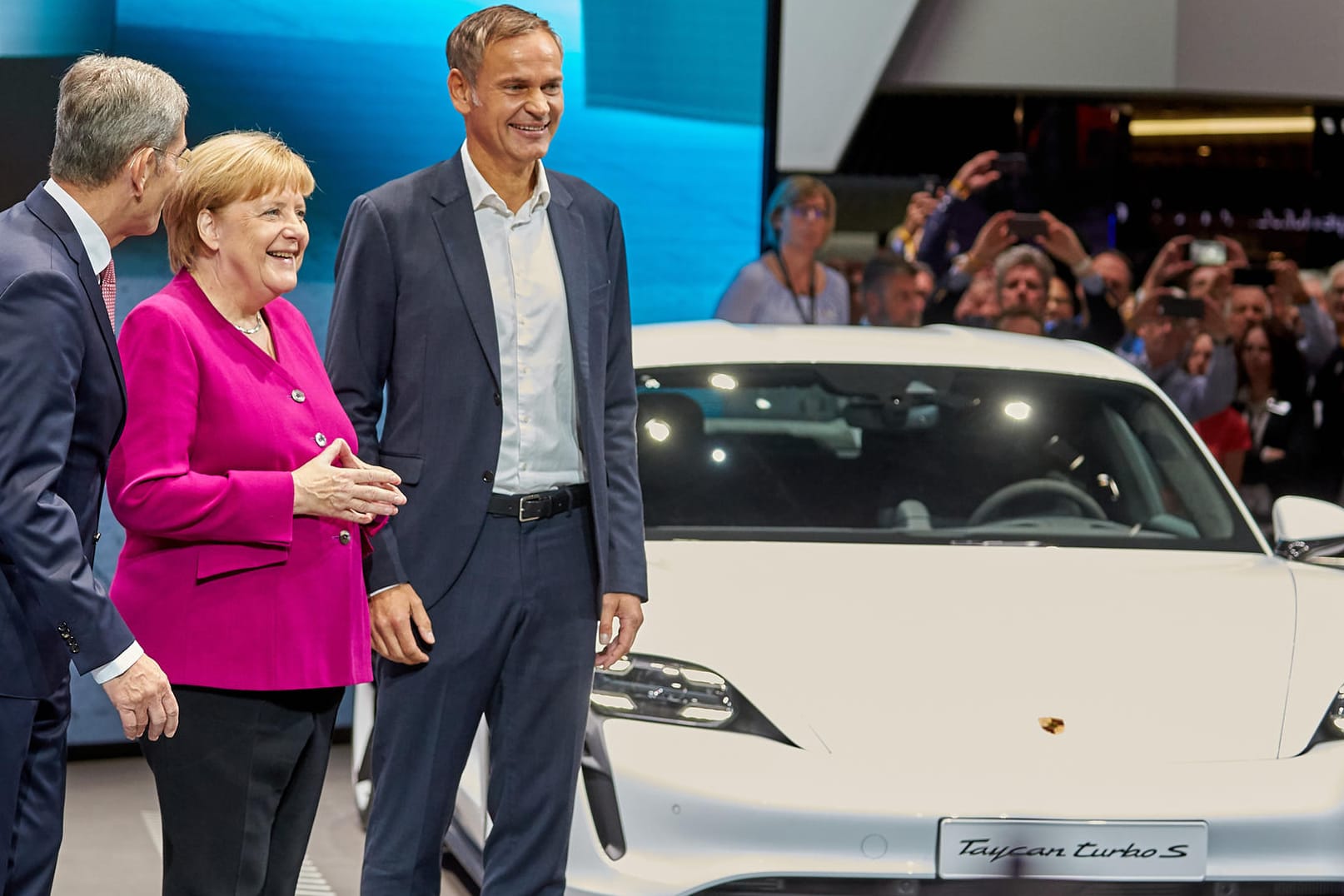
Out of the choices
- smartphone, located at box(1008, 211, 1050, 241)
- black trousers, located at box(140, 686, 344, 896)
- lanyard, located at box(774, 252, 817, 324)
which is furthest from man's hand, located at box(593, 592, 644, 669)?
smartphone, located at box(1008, 211, 1050, 241)

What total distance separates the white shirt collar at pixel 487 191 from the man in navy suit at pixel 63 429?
606 millimetres

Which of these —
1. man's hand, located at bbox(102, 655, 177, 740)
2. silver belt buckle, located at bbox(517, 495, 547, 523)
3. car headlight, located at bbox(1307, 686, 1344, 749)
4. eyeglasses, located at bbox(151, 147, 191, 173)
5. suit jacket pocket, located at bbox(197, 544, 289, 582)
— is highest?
eyeglasses, located at bbox(151, 147, 191, 173)

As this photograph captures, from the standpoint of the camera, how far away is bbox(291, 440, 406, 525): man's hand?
87.7 inches

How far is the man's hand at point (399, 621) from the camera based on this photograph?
8.28 feet

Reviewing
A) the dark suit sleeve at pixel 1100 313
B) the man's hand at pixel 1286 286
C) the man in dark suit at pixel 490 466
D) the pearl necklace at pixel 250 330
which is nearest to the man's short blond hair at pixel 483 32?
the man in dark suit at pixel 490 466

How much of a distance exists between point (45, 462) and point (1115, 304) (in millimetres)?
5761

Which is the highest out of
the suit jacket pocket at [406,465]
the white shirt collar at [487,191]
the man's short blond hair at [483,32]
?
the man's short blond hair at [483,32]

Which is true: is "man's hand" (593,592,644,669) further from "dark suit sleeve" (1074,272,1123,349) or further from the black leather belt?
"dark suit sleeve" (1074,272,1123,349)

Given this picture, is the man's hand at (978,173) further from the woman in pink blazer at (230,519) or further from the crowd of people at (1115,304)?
the woman in pink blazer at (230,519)

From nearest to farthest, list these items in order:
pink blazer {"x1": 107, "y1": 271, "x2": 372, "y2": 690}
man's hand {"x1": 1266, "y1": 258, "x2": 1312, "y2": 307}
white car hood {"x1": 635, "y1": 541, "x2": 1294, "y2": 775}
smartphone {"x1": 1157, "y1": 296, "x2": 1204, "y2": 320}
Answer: pink blazer {"x1": 107, "y1": 271, "x2": 372, "y2": 690}
white car hood {"x1": 635, "y1": 541, "x2": 1294, "y2": 775}
smartphone {"x1": 1157, "y1": 296, "x2": 1204, "y2": 320}
man's hand {"x1": 1266, "y1": 258, "x2": 1312, "y2": 307}

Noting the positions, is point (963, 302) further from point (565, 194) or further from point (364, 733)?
point (565, 194)

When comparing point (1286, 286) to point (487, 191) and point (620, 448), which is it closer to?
point (620, 448)

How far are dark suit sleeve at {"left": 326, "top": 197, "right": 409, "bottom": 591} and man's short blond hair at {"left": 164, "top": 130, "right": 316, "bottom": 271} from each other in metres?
0.29

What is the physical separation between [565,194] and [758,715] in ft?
3.09
